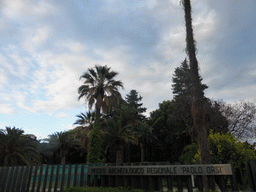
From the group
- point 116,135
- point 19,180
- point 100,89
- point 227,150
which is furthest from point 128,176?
point 116,135

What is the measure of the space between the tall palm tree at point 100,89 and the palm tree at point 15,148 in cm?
838

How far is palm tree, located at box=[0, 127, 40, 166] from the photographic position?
836 inches

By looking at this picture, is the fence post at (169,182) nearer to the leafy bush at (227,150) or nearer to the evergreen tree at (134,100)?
the leafy bush at (227,150)

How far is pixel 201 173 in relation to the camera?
6.73m

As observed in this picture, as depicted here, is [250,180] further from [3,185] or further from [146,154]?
[146,154]

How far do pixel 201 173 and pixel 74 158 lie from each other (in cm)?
3661

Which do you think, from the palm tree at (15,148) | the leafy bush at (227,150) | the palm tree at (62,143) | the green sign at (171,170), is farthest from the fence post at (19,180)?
the palm tree at (62,143)

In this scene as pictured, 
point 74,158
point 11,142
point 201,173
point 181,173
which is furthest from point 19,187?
Answer: point 74,158

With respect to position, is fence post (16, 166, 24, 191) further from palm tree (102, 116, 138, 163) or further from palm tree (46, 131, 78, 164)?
palm tree (46, 131, 78, 164)

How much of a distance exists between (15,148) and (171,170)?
20.0m

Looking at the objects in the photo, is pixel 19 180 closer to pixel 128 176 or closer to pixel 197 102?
pixel 128 176

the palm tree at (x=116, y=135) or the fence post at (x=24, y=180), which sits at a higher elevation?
the palm tree at (x=116, y=135)

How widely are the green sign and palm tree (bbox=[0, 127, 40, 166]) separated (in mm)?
16395

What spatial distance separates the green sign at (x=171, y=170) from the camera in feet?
21.6
